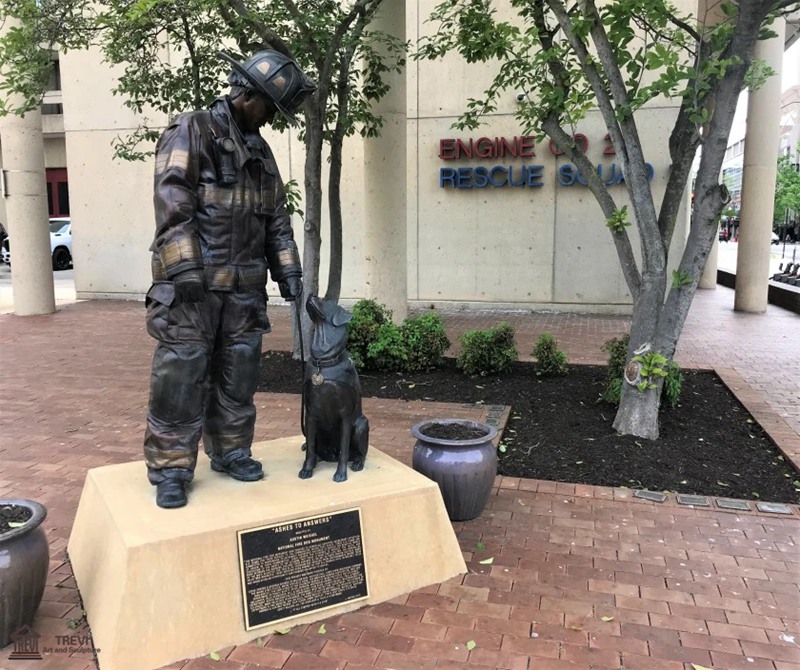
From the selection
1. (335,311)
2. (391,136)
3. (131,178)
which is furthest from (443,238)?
(335,311)

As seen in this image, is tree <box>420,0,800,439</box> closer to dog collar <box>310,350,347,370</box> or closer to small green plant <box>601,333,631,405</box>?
small green plant <box>601,333,631,405</box>

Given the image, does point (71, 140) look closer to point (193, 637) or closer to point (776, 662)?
point (193, 637)

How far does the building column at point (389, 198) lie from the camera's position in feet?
29.7

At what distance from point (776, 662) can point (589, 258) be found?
1000 centimetres

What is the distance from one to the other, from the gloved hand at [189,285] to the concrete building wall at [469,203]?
9877 mm

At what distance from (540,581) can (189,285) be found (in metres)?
2.22

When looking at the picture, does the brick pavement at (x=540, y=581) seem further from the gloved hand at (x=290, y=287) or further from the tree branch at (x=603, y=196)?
the tree branch at (x=603, y=196)

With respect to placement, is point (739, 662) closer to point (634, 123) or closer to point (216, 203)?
point (216, 203)

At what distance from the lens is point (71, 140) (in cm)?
1423

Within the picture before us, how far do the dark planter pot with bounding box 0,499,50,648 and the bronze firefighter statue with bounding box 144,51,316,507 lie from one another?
52cm

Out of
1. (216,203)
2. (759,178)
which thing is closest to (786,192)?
(759,178)

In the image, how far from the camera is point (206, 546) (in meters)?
2.94

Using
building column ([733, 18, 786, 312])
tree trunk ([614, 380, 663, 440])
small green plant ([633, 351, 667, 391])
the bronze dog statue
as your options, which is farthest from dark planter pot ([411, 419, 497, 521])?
building column ([733, 18, 786, 312])

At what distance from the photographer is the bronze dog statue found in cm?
354
